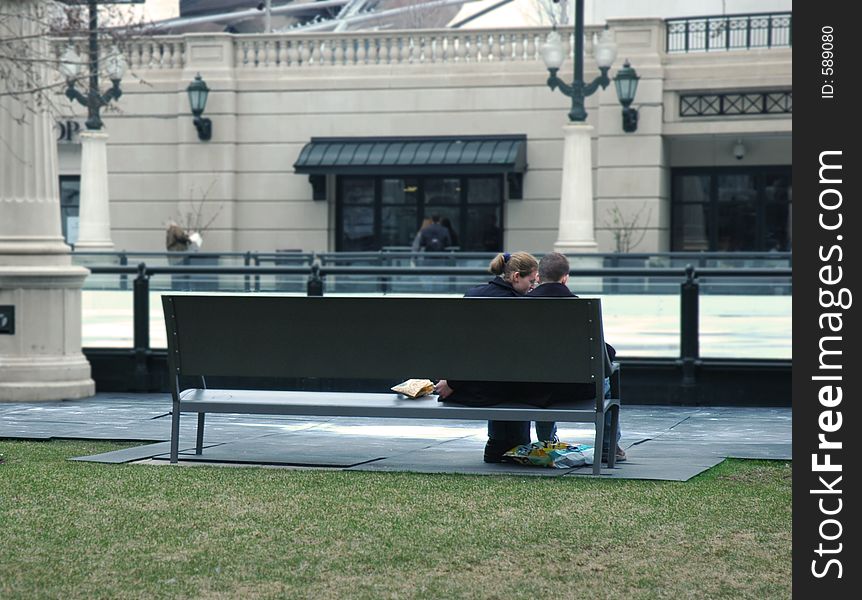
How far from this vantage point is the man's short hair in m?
8.65

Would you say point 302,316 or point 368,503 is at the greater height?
point 302,316

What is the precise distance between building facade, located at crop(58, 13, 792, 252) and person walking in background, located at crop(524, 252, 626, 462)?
22.4 m

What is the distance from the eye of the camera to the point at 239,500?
7008 millimetres

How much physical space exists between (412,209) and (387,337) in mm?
25255

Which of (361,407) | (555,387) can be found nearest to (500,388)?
(555,387)

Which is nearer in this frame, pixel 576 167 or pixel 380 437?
pixel 380 437

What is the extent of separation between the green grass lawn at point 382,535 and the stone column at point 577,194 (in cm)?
1831

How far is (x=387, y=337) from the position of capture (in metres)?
8.20

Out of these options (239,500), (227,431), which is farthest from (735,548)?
(227,431)

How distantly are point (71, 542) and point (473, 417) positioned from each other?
8.53ft

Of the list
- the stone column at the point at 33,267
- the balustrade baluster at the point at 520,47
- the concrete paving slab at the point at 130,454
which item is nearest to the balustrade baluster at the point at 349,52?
the balustrade baluster at the point at 520,47

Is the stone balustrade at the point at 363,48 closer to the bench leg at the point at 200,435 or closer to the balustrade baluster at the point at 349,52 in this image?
the balustrade baluster at the point at 349,52

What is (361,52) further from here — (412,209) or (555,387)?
(555,387)

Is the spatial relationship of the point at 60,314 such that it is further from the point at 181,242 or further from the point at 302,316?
the point at 181,242
